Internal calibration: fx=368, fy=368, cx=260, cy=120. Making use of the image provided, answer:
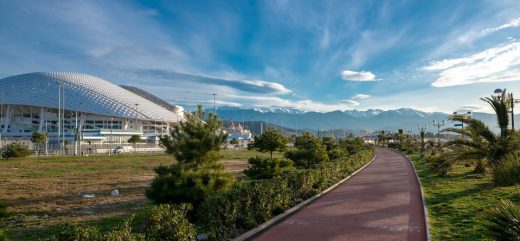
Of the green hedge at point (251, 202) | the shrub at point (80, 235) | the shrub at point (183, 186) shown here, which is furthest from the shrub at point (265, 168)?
the shrub at point (80, 235)

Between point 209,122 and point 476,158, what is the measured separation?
1276cm

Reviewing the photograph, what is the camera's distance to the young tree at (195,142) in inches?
384

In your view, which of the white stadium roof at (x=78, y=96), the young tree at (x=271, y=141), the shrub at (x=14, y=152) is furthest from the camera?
the white stadium roof at (x=78, y=96)

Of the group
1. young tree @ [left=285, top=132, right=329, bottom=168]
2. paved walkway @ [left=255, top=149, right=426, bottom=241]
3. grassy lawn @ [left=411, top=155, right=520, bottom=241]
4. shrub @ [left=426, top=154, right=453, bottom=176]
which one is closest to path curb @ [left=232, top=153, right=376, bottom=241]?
paved walkway @ [left=255, top=149, right=426, bottom=241]

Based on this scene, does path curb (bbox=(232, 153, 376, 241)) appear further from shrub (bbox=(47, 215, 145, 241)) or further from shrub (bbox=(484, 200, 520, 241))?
shrub (bbox=(484, 200, 520, 241))

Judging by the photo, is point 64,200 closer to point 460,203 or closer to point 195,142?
point 195,142

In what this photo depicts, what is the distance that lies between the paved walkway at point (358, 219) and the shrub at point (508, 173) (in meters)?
2.61

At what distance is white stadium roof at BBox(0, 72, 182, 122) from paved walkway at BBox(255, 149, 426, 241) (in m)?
77.7

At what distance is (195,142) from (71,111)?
3458 inches

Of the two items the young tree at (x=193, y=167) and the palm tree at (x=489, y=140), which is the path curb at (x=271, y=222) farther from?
the palm tree at (x=489, y=140)

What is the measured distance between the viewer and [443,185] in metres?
14.8

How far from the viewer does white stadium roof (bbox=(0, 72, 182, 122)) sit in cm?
8612

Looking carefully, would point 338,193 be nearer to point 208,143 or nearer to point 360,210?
point 360,210

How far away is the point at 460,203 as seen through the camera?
1048 cm
